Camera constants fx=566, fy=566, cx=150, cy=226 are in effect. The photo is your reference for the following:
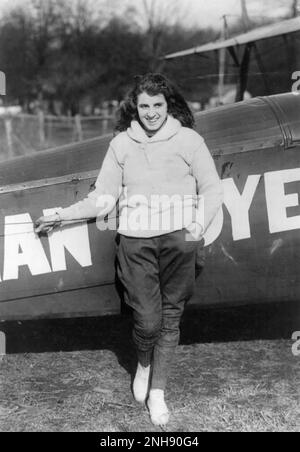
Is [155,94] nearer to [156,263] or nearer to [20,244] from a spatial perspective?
[156,263]

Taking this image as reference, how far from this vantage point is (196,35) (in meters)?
29.9

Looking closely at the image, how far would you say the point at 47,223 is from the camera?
2867 mm

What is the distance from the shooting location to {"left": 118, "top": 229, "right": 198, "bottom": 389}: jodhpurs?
2.70 metres

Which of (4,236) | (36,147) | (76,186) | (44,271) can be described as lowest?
(36,147)

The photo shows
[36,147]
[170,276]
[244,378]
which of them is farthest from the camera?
[36,147]

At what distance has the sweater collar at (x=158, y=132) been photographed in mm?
2668

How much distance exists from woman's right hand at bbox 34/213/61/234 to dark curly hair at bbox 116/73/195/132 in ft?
1.82

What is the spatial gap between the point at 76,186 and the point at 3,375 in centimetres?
141

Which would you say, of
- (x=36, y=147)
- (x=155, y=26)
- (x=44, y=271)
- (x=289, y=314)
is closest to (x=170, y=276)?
(x=44, y=271)

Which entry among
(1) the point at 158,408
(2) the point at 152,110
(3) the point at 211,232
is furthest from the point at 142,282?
(2) the point at 152,110

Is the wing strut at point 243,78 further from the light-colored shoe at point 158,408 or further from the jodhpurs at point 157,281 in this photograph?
the light-colored shoe at point 158,408

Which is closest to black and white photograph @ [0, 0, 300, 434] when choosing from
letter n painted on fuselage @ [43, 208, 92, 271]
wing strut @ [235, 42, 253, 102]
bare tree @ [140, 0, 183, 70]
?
letter n painted on fuselage @ [43, 208, 92, 271]

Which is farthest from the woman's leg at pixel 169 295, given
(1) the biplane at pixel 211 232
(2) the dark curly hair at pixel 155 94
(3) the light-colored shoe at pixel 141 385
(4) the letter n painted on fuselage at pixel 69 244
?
(2) the dark curly hair at pixel 155 94

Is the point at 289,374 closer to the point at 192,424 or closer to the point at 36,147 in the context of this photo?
the point at 192,424
